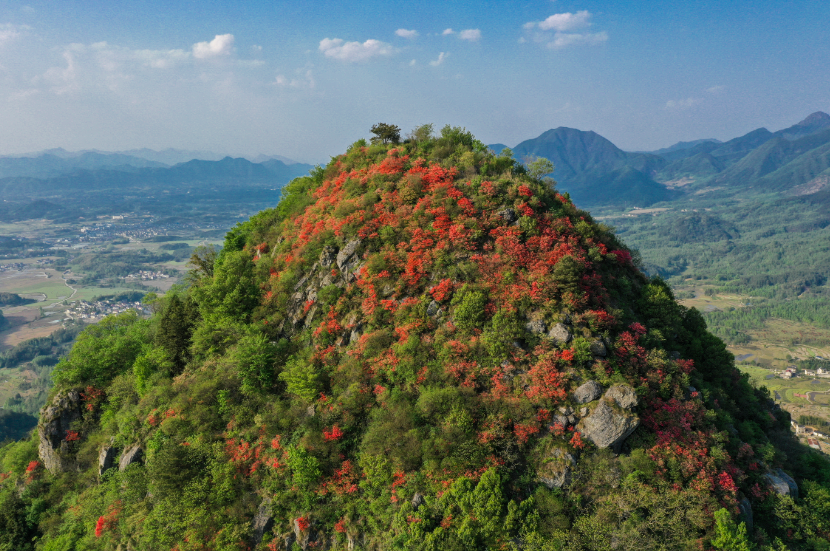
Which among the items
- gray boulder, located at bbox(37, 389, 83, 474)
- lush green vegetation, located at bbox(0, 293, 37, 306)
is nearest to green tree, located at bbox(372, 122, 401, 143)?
gray boulder, located at bbox(37, 389, 83, 474)

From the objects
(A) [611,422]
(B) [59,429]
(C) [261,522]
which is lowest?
(B) [59,429]

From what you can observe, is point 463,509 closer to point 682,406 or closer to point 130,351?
point 682,406

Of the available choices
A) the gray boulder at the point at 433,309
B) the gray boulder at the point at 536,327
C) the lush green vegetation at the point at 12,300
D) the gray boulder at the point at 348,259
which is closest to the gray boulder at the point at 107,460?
the gray boulder at the point at 348,259

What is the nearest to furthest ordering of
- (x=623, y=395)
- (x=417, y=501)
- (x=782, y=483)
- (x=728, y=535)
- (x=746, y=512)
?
Answer: (x=728, y=535)
(x=746, y=512)
(x=417, y=501)
(x=623, y=395)
(x=782, y=483)

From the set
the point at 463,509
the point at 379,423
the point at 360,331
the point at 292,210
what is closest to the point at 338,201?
the point at 292,210

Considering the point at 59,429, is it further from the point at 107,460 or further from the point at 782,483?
the point at 782,483

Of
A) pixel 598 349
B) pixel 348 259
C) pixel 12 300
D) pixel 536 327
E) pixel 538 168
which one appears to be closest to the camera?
pixel 598 349

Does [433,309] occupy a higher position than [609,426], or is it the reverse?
→ [433,309]

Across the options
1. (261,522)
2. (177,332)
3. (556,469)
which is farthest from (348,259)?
(556,469)
